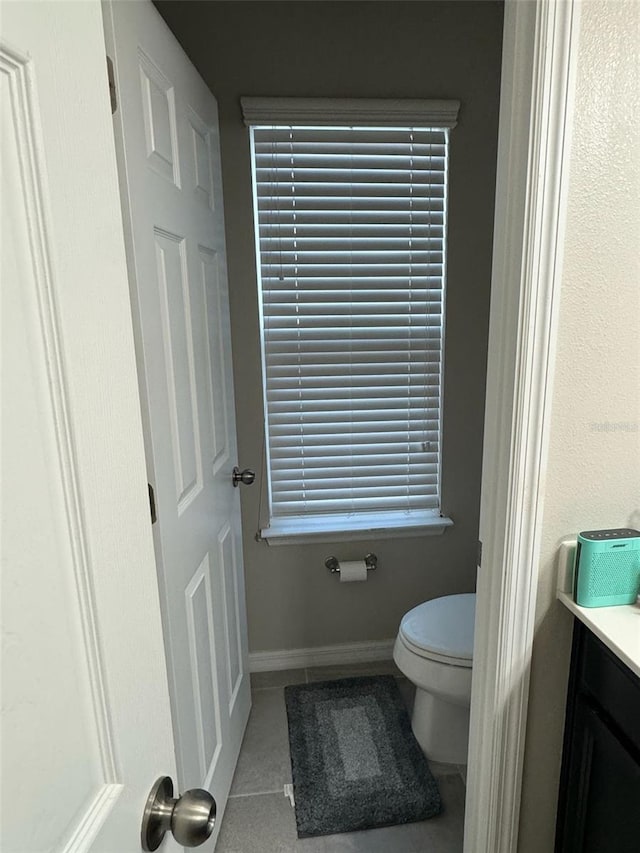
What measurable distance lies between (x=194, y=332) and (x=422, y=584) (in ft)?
4.95

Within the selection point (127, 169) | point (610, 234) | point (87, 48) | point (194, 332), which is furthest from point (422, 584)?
point (87, 48)

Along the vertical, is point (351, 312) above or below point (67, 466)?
above

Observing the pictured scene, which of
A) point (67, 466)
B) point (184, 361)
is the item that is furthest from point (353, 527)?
point (67, 466)

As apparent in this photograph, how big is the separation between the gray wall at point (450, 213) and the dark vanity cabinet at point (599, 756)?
1172 mm

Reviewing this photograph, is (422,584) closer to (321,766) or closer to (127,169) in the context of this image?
(321,766)

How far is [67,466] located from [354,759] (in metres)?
1.77

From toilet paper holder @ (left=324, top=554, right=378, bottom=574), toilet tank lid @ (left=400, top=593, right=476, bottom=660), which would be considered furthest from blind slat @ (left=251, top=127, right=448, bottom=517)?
toilet tank lid @ (left=400, top=593, right=476, bottom=660)

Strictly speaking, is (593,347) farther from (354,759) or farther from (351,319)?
(354,759)

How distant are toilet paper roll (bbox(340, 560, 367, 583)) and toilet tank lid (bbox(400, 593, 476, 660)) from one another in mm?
342

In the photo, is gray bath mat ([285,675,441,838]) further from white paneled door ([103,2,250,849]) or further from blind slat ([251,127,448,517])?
blind slat ([251,127,448,517])

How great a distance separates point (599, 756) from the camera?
3.41ft

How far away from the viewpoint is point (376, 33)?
1.86 metres

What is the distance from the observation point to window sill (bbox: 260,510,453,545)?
85.7 inches

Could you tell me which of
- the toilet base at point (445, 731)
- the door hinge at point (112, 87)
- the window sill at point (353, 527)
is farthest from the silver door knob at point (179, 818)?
the window sill at point (353, 527)
